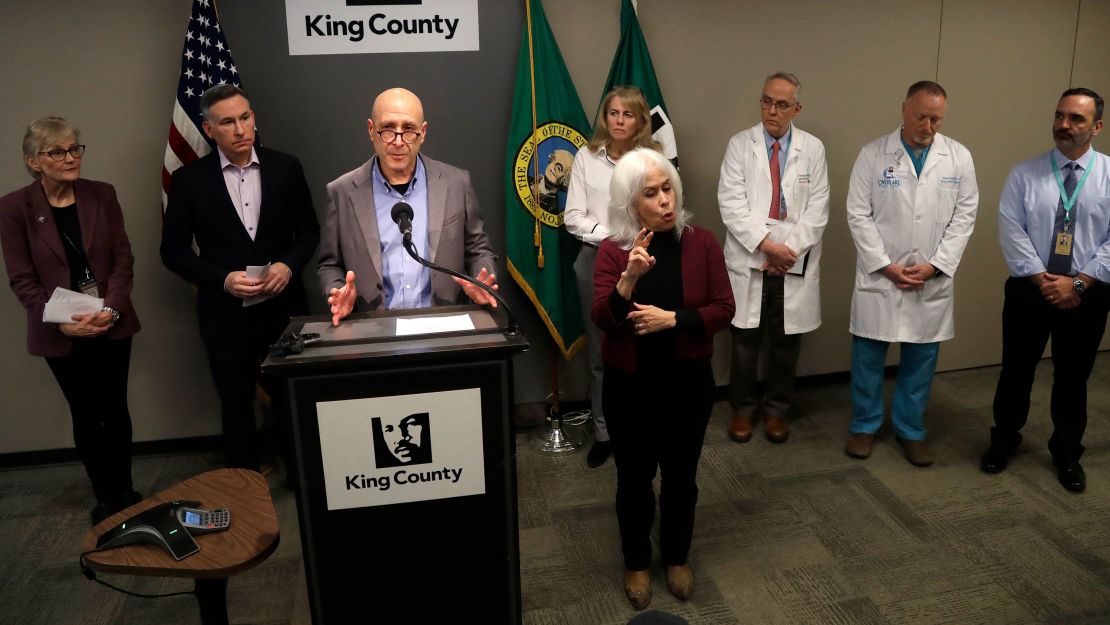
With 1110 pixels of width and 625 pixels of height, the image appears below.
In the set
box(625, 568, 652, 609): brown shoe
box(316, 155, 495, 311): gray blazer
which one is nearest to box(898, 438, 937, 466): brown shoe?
box(625, 568, 652, 609): brown shoe

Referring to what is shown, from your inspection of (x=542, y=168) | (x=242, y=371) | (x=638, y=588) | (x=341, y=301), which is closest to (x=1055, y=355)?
(x=638, y=588)

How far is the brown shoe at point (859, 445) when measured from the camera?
3777 millimetres

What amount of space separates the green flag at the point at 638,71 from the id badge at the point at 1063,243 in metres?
1.69

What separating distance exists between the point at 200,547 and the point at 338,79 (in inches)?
102

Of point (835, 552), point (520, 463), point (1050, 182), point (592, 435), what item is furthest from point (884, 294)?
point (520, 463)

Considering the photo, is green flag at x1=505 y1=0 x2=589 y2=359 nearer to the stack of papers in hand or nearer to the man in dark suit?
the man in dark suit

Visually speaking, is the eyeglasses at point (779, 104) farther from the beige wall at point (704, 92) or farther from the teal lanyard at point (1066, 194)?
the teal lanyard at point (1066, 194)

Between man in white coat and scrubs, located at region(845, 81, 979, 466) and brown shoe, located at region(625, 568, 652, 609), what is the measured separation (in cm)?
157

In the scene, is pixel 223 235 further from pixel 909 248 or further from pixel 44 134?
pixel 909 248

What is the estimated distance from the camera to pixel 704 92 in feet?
13.7

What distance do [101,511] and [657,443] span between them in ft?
7.96

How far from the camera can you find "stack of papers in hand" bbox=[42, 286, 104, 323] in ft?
9.91

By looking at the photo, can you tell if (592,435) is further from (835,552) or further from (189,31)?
(189,31)

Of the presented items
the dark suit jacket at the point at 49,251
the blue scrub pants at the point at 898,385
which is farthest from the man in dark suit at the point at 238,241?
the blue scrub pants at the point at 898,385
